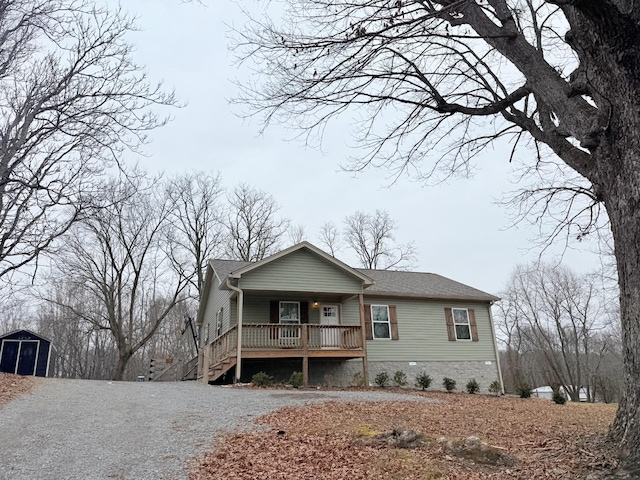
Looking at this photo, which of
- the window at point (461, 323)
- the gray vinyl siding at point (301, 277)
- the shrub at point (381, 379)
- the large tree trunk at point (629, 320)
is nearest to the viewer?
the large tree trunk at point (629, 320)

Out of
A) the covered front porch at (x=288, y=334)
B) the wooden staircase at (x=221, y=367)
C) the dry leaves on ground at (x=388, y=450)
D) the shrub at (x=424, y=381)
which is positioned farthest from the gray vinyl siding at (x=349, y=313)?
the dry leaves on ground at (x=388, y=450)

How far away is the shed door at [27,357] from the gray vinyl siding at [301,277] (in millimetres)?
11466

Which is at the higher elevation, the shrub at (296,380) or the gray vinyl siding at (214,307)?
the gray vinyl siding at (214,307)

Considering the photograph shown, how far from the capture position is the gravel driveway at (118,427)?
4.97 meters

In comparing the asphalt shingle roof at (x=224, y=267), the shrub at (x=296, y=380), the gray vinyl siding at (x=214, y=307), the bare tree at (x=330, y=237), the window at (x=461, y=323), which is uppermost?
the bare tree at (x=330, y=237)

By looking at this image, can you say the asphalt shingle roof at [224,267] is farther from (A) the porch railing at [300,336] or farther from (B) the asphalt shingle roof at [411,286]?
(A) the porch railing at [300,336]

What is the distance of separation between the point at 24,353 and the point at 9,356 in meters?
0.54

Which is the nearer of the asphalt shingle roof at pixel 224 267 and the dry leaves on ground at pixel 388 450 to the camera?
the dry leaves on ground at pixel 388 450

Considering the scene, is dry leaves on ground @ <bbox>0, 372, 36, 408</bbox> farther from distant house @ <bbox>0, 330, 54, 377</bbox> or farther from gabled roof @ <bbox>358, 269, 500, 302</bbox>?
gabled roof @ <bbox>358, 269, 500, 302</bbox>

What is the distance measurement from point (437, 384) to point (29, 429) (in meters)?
13.8

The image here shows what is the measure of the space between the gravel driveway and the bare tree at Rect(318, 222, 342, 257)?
22913 millimetres

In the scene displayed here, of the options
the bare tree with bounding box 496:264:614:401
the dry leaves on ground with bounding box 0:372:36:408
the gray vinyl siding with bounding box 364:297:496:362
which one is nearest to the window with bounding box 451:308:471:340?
the gray vinyl siding with bounding box 364:297:496:362

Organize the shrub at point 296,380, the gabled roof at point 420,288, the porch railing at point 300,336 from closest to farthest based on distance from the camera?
the shrub at point 296,380
the porch railing at point 300,336
the gabled roof at point 420,288

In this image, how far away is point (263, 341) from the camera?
46.2ft
